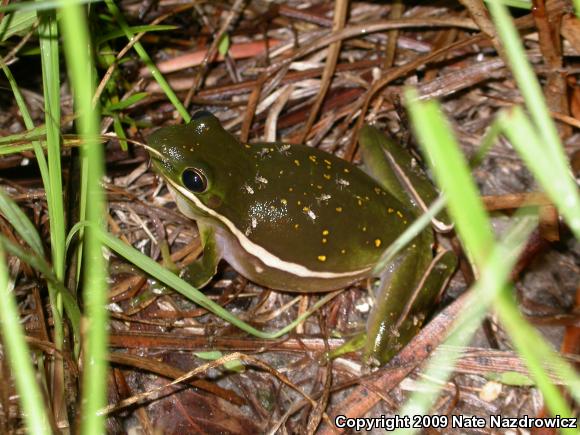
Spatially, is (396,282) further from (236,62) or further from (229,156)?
(236,62)

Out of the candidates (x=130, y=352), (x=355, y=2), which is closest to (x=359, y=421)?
(x=130, y=352)

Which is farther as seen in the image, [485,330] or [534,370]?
[485,330]

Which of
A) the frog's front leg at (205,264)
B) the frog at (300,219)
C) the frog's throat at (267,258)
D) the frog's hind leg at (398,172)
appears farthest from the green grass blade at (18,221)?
the frog's hind leg at (398,172)

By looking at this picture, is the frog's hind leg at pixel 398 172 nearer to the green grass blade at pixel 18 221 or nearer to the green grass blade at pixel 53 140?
the green grass blade at pixel 53 140

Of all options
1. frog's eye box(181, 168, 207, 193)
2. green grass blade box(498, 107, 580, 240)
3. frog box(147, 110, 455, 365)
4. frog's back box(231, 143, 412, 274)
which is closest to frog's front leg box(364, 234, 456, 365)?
frog box(147, 110, 455, 365)

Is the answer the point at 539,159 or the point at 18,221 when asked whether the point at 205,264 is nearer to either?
the point at 18,221

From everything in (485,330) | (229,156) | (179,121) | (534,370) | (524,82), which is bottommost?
(534,370)

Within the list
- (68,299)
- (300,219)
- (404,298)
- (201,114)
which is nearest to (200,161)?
(201,114)
